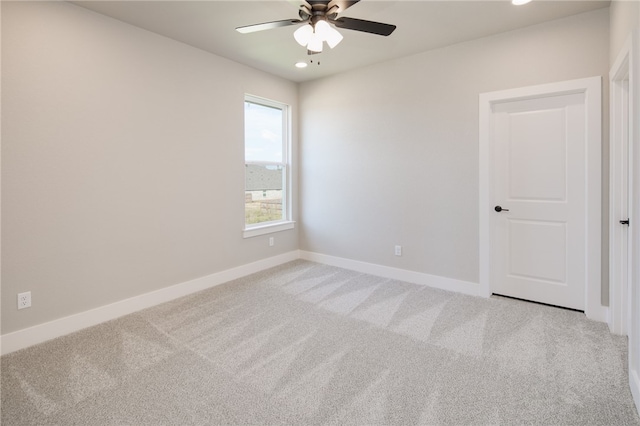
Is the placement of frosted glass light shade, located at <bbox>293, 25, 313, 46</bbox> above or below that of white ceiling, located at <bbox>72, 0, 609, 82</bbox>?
below

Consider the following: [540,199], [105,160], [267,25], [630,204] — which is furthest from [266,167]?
[630,204]

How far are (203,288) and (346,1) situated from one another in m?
3.12

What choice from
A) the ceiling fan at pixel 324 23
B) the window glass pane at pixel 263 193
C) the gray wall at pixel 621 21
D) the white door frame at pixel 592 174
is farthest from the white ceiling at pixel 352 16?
the window glass pane at pixel 263 193

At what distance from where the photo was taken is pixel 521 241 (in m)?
3.27

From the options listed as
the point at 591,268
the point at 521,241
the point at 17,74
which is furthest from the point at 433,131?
the point at 17,74

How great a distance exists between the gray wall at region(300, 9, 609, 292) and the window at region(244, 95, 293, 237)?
0.34 m

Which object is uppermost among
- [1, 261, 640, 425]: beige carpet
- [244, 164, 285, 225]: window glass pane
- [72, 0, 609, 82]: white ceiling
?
[72, 0, 609, 82]: white ceiling

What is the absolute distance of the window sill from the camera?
4191mm

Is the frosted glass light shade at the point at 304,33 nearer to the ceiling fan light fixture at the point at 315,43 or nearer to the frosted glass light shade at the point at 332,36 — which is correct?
the ceiling fan light fixture at the point at 315,43

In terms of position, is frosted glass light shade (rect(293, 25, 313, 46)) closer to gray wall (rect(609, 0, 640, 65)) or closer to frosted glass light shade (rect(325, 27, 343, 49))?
frosted glass light shade (rect(325, 27, 343, 49))

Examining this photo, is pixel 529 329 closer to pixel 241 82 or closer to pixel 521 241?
pixel 521 241

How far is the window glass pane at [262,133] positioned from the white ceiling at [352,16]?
30.1 inches

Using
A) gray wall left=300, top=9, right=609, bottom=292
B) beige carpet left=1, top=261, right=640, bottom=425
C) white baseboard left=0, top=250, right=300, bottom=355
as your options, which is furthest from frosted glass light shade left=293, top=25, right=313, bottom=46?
white baseboard left=0, top=250, right=300, bottom=355

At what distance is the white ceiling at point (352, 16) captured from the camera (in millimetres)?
2637
